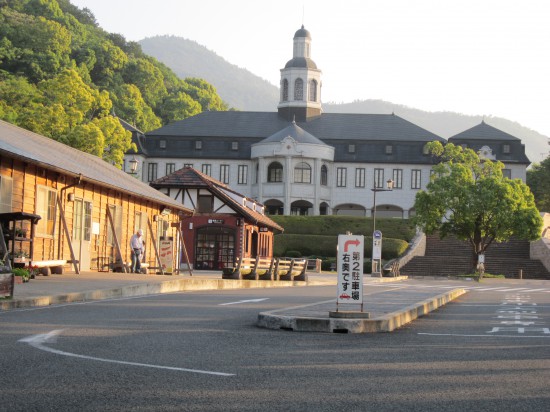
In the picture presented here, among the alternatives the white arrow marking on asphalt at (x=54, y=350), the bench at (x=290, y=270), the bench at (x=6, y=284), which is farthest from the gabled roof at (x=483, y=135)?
the white arrow marking on asphalt at (x=54, y=350)

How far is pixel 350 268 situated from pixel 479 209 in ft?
166

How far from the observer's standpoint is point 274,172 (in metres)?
92.0

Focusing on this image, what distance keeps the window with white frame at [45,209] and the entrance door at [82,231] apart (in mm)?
1701

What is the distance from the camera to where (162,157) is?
313 feet

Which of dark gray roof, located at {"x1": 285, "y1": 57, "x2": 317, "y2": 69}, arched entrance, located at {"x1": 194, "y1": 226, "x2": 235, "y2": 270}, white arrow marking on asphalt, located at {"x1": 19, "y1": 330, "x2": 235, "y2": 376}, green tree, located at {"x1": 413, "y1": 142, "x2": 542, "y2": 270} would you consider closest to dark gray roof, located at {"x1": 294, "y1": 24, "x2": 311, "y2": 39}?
dark gray roof, located at {"x1": 285, "y1": 57, "x2": 317, "y2": 69}

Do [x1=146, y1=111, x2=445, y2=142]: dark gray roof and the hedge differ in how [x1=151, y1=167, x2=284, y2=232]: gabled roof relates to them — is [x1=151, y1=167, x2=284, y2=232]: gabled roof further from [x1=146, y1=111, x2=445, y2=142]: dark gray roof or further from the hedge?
[x1=146, y1=111, x2=445, y2=142]: dark gray roof

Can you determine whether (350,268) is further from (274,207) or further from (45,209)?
(274,207)

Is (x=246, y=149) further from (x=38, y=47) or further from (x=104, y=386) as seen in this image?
(x=104, y=386)

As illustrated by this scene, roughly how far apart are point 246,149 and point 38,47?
28712mm

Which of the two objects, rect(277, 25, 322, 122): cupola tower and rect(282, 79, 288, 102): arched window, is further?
rect(282, 79, 288, 102): arched window

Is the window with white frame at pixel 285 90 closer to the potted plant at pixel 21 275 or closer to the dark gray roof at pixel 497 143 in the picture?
the dark gray roof at pixel 497 143

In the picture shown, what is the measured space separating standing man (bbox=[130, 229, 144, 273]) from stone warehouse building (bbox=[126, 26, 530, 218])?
5827 cm

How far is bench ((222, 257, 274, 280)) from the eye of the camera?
35.0 meters

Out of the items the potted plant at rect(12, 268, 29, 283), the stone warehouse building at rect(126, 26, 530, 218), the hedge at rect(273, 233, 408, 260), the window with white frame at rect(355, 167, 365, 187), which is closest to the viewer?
the potted plant at rect(12, 268, 29, 283)
